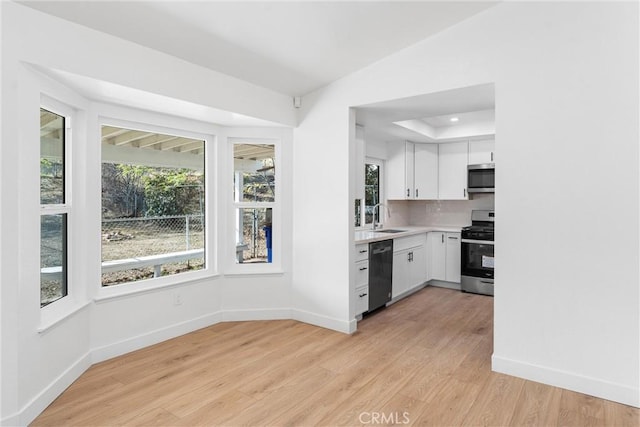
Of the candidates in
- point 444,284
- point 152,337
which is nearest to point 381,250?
point 444,284

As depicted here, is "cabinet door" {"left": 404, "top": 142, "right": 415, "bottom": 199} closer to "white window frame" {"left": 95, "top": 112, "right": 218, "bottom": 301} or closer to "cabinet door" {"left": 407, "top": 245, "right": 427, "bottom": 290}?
"cabinet door" {"left": 407, "top": 245, "right": 427, "bottom": 290}

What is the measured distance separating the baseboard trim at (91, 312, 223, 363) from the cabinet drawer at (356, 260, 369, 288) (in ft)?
4.86

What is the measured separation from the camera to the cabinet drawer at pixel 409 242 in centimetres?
471

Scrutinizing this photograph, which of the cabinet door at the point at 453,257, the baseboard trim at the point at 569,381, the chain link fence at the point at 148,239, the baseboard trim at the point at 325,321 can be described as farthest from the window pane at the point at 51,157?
→ the cabinet door at the point at 453,257

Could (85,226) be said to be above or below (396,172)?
below

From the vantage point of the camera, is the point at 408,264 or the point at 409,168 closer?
the point at 408,264

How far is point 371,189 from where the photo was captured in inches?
230

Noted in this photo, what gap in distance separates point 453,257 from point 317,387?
11.5 ft

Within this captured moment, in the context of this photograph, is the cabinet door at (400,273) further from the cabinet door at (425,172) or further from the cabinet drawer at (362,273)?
the cabinet door at (425,172)

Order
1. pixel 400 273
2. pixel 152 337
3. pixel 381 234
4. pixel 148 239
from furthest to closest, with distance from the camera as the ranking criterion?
pixel 400 273, pixel 381 234, pixel 148 239, pixel 152 337

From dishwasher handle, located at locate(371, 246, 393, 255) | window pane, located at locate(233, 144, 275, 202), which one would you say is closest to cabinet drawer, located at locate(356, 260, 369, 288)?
dishwasher handle, located at locate(371, 246, 393, 255)

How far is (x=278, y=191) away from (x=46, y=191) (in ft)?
6.73

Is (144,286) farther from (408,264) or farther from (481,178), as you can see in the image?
(481,178)

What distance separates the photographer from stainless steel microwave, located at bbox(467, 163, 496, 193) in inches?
213
